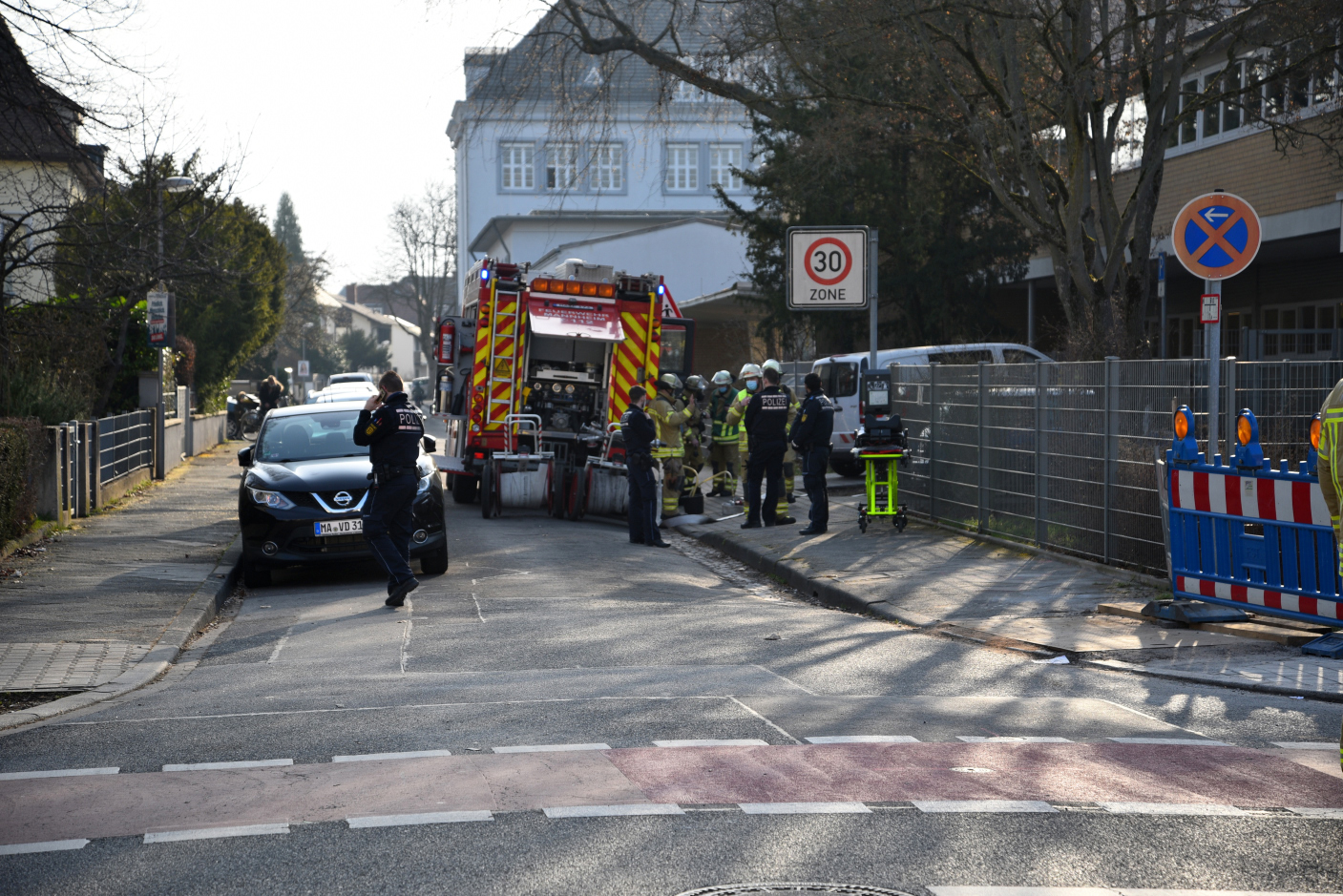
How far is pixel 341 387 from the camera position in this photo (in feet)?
110

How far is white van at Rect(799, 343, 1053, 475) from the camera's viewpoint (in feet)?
68.6

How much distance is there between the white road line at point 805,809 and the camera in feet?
16.7

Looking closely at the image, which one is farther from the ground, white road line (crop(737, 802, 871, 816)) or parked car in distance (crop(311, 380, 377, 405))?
parked car in distance (crop(311, 380, 377, 405))

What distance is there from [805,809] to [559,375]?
565 inches

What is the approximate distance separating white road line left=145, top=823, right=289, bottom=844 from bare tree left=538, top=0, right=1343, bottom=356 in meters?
12.1

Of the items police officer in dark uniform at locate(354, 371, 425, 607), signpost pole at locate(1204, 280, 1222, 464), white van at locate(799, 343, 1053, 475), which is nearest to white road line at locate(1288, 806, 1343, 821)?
signpost pole at locate(1204, 280, 1222, 464)

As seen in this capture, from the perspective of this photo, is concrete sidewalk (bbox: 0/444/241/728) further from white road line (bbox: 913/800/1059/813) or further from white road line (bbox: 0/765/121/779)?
white road line (bbox: 913/800/1059/813)

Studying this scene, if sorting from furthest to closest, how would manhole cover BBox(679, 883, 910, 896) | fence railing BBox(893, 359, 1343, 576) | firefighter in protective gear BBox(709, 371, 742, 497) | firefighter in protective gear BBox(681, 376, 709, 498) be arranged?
firefighter in protective gear BBox(709, 371, 742, 497), firefighter in protective gear BBox(681, 376, 709, 498), fence railing BBox(893, 359, 1343, 576), manhole cover BBox(679, 883, 910, 896)

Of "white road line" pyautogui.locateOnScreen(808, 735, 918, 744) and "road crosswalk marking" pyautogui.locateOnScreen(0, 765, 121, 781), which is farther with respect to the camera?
"white road line" pyautogui.locateOnScreen(808, 735, 918, 744)

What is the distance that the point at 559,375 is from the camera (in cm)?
1916

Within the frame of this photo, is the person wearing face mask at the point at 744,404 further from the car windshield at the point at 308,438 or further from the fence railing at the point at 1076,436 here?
the car windshield at the point at 308,438

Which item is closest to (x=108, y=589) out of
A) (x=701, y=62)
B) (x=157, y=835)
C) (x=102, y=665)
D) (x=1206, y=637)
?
(x=102, y=665)

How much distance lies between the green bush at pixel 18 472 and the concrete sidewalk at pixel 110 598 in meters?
0.32

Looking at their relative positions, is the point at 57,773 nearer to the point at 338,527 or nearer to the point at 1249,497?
the point at 338,527
